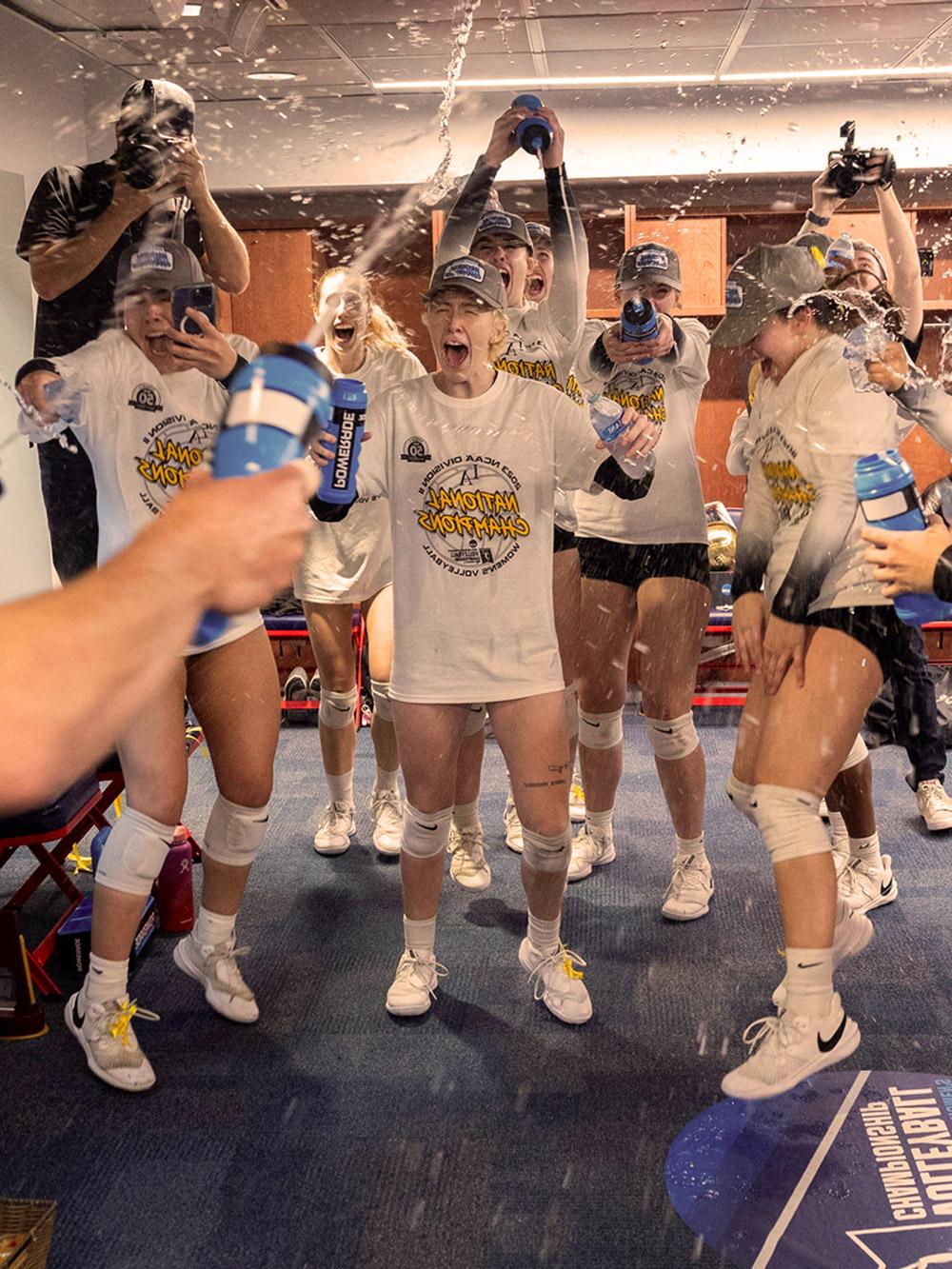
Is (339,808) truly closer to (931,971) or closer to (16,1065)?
(16,1065)

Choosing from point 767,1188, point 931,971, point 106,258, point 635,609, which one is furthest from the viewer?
point 635,609

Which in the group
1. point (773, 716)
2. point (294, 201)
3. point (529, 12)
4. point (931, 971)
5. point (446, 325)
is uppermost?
point (529, 12)

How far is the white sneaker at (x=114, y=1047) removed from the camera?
1.40 m

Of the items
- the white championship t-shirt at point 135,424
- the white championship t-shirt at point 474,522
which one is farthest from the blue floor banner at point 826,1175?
the white championship t-shirt at point 135,424

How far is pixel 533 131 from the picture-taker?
1.36 m

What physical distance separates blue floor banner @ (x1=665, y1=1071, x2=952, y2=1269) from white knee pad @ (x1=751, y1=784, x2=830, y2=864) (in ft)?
1.07

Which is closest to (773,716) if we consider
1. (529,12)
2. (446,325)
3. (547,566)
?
(547,566)

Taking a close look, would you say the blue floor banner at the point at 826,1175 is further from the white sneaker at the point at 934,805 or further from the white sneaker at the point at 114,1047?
the white sneaker at the point at 934,805

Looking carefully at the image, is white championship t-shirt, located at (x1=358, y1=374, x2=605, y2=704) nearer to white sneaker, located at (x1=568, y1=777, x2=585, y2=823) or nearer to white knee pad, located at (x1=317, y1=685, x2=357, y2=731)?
white knee pad, located at (x1=317, y1=685, x2=357, y2=731)

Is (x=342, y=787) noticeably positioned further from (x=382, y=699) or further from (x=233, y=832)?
(x=233, y=832)

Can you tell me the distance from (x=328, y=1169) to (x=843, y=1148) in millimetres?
579

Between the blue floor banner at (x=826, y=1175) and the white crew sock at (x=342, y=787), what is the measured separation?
3.48 feet

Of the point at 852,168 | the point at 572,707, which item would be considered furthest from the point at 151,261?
the point at 572,707

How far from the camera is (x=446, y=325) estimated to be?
135 centimetres
